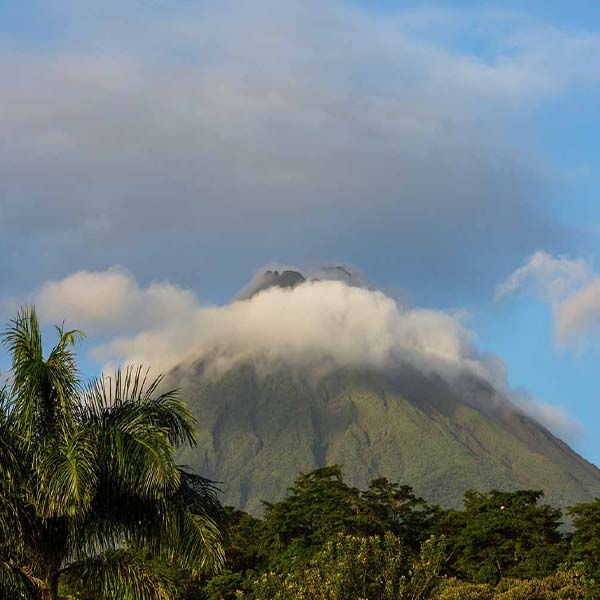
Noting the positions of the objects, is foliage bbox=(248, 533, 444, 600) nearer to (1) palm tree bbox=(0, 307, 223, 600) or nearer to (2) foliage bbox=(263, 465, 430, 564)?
(1) palm tree bbox=(0, 307, 223, 600)

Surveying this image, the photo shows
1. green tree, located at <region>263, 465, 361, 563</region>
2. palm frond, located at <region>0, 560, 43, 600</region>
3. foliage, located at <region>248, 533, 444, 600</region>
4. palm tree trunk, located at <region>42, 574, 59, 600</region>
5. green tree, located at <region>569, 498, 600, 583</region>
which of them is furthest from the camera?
green tree, located at <region>263, 465, 361, 563</region>

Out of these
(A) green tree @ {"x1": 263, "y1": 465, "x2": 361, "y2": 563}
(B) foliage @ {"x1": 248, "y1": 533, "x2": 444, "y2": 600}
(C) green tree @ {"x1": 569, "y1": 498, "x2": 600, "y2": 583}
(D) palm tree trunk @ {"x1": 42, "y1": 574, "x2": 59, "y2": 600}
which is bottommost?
(D) palm tree trunk @ {"x1": 42, "y1": 574, "x2": 59, "y2": 600}

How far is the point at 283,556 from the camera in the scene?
67.1 meters

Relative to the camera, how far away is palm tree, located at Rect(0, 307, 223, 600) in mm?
16016

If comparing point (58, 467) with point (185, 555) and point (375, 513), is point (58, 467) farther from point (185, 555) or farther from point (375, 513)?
point (375, 513)

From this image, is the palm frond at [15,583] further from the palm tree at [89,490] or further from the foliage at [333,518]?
the foliage at [333,518]

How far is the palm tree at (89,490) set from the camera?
1602cm

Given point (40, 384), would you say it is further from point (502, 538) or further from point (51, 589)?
point (502, 538)

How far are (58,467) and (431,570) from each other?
18167 mm

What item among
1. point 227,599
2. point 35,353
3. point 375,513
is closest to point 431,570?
point 35,353

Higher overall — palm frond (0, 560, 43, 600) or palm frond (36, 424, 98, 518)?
palm frond (36, 424, 98, 518)

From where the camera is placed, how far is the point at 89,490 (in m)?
15.8

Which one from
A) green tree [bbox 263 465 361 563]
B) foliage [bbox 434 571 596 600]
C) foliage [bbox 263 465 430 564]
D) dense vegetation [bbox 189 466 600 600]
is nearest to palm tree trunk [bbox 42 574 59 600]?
foliage [bbox 434 571 596 600]

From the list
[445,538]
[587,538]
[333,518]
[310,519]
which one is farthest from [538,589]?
[310,519]
